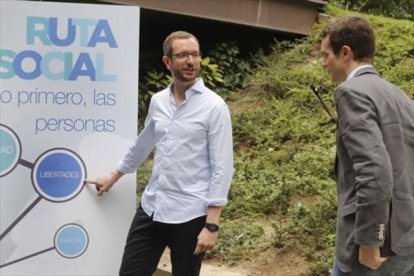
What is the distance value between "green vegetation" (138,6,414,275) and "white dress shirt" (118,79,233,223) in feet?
6.07

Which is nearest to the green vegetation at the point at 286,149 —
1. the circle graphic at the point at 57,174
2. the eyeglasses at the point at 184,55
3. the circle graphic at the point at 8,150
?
the circle graphic at the point at 57,174

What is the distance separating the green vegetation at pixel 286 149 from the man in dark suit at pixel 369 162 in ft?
A: 7.79

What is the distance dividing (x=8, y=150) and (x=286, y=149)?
3.78 metres

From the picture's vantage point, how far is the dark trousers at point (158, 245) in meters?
3.45

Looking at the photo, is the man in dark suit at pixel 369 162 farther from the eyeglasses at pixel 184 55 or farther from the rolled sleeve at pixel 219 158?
the eyeglasses at pixel 184 55

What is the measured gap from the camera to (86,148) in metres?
4.12

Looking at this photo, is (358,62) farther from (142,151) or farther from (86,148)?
(86,148)

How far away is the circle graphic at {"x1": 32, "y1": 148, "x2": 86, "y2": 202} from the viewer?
13.5 ft

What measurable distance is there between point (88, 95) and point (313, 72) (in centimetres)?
516

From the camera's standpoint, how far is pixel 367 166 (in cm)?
244

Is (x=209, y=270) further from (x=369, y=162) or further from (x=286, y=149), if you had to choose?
(x=369, y=162)

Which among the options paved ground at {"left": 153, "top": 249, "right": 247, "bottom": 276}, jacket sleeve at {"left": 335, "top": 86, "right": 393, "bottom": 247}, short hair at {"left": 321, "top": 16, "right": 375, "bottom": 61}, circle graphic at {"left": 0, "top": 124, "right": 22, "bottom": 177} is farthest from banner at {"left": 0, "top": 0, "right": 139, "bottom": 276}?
jacket sleeve at {"left": 335, "top": 86, "right": 393, "bottom": 247}

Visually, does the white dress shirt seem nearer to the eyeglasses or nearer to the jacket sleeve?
the eyeglasses

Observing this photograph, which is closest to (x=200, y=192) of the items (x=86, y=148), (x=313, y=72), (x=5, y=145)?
(x=86, y=148)
